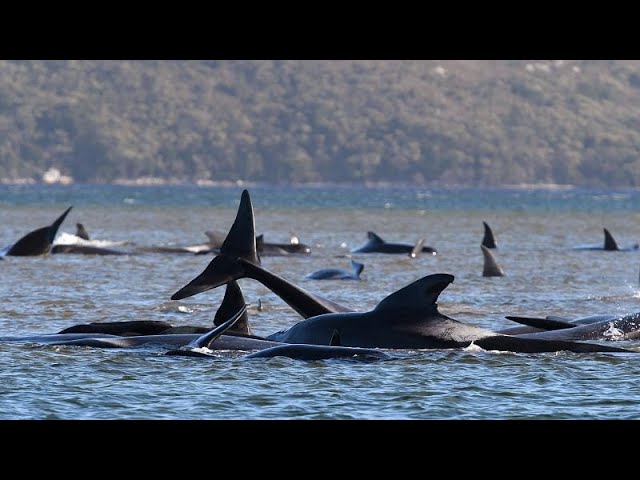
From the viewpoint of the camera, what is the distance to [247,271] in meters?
21.8

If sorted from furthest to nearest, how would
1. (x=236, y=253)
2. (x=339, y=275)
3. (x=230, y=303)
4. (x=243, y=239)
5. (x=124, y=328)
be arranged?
(x=339, y=275) → (x=243, y=239) → (x=236, y=253) → (x=230, y=303) → (x=124, y=328)

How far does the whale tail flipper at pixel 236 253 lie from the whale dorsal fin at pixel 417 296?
2624 millimetres

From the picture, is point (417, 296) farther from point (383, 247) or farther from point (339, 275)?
point (383, 247)

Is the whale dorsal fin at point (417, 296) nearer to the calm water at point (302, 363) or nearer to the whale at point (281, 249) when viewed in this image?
the calm water at point (302, 363)

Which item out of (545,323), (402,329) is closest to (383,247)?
(545,323)

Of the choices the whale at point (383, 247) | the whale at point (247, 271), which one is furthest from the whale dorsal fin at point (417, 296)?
the whale at point (383, 247)

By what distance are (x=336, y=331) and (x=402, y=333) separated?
980 mm

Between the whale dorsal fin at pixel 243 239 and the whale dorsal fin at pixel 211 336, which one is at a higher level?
the whale dorsal fin at pixel 243 239

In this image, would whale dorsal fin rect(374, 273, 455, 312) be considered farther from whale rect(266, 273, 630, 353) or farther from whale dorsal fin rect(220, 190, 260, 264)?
whale dorsal fin rect(220, 190, 260, 264)

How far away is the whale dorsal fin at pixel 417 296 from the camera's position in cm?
1914
